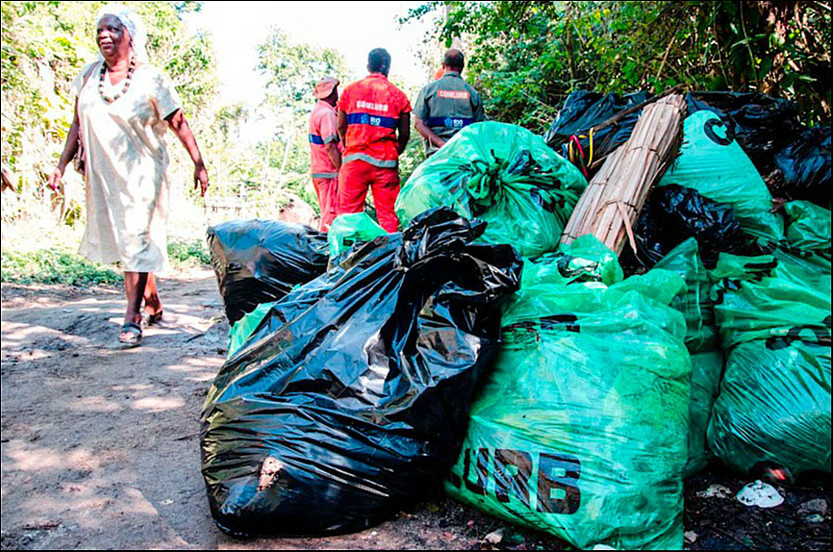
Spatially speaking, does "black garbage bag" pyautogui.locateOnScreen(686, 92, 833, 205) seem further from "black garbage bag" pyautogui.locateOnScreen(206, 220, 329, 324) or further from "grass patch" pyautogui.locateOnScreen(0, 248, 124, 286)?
"grass patch" pyautogui.locateOnScreen(0, 248, 124, 286)

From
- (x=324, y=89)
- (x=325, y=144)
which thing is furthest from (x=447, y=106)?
(x=324, y=89)

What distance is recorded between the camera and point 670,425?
1461 millimetres

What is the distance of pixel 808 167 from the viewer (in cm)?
227

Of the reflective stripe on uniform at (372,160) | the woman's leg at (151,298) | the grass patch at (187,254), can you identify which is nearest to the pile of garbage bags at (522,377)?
the woman's leg at (151,298)

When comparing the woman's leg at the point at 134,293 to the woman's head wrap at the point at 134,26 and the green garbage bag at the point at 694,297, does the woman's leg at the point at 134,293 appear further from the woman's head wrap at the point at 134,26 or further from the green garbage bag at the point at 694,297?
the green garbage bag at the point at 694,297

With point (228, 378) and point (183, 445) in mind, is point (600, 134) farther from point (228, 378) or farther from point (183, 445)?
point (183, 445)

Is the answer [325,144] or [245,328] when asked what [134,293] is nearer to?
[245,328]

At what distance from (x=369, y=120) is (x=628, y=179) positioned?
2.24 m

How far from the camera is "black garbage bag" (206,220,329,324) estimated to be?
2564 millimetres

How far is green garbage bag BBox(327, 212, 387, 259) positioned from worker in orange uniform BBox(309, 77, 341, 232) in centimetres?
304

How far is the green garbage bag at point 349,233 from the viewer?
223 cm

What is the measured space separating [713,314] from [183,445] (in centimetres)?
179

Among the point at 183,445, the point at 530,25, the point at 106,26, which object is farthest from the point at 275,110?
the point at 183,445

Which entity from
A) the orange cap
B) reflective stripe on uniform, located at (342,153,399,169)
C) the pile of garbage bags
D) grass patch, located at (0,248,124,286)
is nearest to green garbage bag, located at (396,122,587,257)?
the pile of garbage bags
